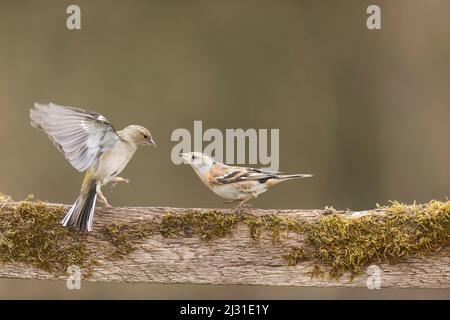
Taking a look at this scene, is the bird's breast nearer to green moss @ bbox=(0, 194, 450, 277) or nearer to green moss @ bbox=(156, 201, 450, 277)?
green moss @ bbox=(0, 194, 450, 277)

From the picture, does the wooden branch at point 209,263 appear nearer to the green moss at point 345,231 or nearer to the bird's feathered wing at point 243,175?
the green moss at point 345,231

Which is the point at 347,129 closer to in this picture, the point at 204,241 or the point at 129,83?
the point at 129,83

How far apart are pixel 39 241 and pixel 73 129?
Answer: 740mm

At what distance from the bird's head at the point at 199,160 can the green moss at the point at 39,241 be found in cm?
93

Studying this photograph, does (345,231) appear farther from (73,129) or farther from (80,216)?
(73,129)

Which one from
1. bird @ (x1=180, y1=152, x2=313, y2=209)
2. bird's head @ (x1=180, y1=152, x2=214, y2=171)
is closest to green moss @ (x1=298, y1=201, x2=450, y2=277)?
→ bird @ (x1=180, y1=152, x2=313, y2=209)

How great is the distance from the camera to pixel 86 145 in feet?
14.4

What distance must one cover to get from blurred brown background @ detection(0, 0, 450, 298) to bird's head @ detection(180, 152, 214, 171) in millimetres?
3436

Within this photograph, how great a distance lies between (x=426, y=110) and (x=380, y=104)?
0.56m

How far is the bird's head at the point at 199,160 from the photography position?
459 centimetres

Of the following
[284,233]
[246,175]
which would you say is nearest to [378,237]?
[284,233]

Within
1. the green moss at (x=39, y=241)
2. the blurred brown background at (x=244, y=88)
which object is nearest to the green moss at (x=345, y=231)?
the green moss at (x=39, y=241)

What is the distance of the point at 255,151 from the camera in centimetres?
679

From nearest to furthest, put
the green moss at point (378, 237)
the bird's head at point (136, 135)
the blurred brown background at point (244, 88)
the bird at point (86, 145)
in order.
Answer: the green moss at point (378, 237)
the bird at point (86, 145)
the bird's head at point (136, 135)
the blurred brown background at point (244, 88)
